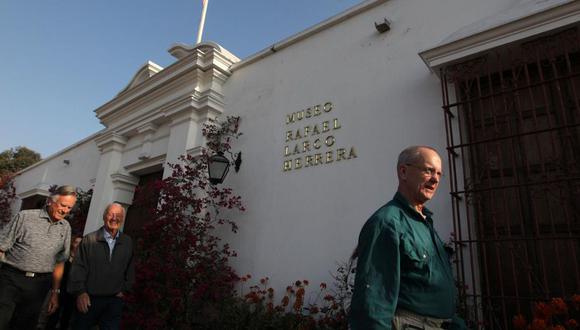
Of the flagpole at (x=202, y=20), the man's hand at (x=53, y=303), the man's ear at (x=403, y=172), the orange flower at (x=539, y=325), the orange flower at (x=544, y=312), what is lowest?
the man's hand at (x=53, y=303)

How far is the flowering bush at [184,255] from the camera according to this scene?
466 cm

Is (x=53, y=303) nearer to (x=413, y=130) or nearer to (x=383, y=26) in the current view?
(x=413, y=130)

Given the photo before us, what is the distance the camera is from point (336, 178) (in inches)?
181

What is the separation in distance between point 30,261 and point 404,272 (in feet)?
10.6

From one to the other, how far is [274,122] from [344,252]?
234cm

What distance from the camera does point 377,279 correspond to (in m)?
1.52

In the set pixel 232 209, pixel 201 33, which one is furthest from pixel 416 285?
pixel 201 33

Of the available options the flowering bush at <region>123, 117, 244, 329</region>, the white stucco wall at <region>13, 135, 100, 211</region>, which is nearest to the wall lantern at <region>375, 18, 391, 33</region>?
the flowering bush at <region>123, 117, 244, 329</region>

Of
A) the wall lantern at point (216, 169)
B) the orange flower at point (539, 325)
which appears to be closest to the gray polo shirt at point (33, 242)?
the wall lantern at point (216, 169)

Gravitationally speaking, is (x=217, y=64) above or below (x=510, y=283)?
above

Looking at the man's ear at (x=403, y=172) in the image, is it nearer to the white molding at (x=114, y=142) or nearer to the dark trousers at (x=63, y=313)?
the dark trousers at (x=63, y=313)

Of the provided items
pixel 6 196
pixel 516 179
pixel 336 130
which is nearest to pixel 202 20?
pixel 336 130

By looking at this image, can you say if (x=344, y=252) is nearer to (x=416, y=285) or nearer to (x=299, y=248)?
(x=299, y=248)

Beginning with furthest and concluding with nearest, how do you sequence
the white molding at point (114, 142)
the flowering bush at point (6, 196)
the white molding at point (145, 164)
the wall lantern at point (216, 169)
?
the flowering bush at point (6, 196) → the white molding at point (114, 142) → the white molding at point (145, 164) → the wall lantern at point (216, 169)
